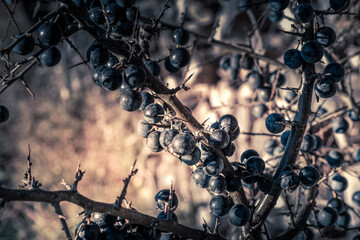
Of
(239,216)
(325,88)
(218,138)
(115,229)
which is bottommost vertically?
(115,229)

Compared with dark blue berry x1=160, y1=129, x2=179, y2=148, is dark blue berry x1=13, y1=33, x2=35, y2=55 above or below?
above

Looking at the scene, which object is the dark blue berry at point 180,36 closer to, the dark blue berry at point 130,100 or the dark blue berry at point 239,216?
the dark blue berry at point 130,100

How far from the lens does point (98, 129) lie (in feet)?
16.8

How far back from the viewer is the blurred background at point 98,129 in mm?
3896

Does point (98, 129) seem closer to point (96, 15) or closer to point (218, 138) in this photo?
point (96, 15)

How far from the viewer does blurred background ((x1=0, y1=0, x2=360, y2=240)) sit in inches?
153

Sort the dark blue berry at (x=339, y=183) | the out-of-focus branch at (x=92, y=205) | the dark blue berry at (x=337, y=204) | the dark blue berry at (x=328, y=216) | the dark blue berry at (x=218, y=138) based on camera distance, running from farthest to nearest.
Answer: the dark blue berry at (x=339, y=183), the dark blue berry at (x=337, y=204), the dark blue berry at (x=328, y=216), the dark blue berry at (x=218, y=138), the out-of-focus branch at (x=92, y=205)

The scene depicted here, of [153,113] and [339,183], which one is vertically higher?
[339,183]

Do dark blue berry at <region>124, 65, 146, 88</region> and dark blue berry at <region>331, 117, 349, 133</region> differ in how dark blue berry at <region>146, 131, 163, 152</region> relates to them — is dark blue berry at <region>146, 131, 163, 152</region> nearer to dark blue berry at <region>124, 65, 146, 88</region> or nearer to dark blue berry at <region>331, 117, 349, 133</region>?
dark blue berry at <region>124, 65, 146, 88</region>

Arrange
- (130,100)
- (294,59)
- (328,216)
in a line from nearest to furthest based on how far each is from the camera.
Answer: (130,100) → (294,59) → (328,216)

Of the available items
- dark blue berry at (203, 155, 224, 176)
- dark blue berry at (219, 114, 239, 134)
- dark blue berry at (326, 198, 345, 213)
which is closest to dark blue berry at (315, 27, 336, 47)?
dark blue berry at (219, 114, 239, 134)

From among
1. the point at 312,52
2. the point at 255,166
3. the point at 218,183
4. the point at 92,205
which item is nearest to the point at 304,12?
the point at 312,52

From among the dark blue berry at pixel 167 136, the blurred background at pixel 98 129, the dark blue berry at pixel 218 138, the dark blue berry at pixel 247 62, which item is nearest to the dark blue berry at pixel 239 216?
the dark blue berry at pixel 218 138

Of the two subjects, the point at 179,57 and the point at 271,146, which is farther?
the point at 271,146
